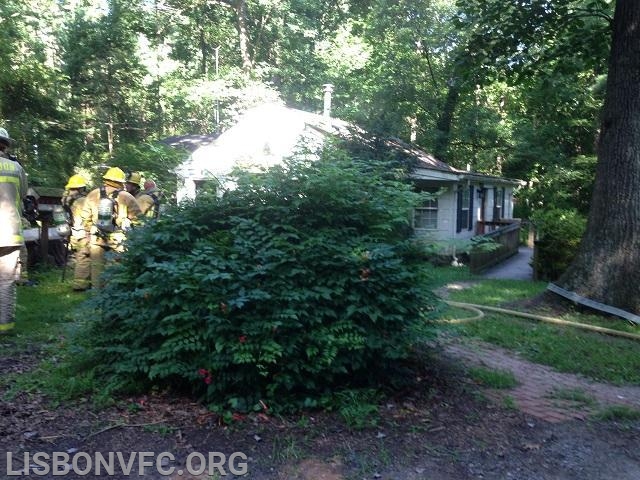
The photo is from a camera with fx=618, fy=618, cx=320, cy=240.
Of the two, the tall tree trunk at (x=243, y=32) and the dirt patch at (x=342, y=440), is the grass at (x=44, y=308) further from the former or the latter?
the tall tree trunk at (x=243, y=32)

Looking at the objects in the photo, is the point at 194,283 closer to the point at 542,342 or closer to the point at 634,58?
the point at 542,342

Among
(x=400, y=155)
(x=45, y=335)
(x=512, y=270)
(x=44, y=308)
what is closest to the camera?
(x=45, y=335)

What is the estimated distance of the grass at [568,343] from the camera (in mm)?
6262

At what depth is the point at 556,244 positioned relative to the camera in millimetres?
13805

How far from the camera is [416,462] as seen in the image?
148 inches

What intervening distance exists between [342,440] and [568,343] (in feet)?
14.6

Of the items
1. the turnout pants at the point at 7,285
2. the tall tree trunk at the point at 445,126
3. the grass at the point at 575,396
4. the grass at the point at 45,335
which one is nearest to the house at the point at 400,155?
the tall tree trunk at the point at 445,126

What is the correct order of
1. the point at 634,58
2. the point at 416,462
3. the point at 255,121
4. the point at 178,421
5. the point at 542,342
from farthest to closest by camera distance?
the point at 255,121, the point at 634,58, the point at 542,342, the point at 178,421, the point at 416,462

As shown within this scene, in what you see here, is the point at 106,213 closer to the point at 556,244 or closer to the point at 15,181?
the point at 15,181

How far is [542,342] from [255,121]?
1476 cm

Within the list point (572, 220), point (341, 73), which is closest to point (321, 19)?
point (341, 73)

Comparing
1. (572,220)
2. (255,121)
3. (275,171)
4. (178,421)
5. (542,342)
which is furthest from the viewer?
(255,121)

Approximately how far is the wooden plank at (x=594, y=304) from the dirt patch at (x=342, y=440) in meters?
4.88

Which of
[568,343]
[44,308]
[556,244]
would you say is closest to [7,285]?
[44,308]
